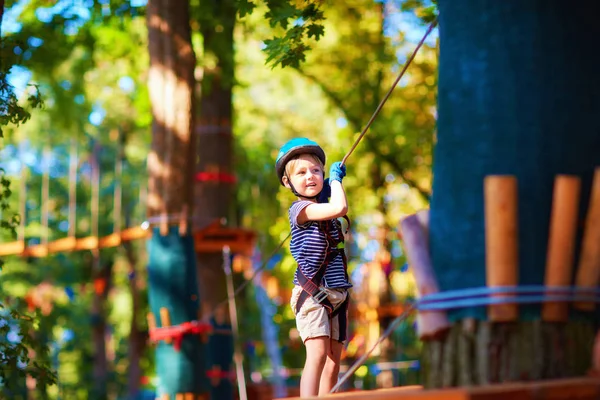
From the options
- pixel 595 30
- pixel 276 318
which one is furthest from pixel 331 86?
pixel 595 30

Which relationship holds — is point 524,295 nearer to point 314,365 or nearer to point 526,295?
point 526,295

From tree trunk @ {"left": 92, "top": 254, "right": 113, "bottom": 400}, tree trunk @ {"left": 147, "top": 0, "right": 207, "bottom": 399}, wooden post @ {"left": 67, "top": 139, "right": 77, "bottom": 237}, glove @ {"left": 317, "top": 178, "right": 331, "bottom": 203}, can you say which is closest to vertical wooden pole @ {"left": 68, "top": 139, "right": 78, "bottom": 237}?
wooden post @ {"left": 67, "top": 139, "right": 77, "bottom": 237}

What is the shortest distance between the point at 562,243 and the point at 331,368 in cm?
197

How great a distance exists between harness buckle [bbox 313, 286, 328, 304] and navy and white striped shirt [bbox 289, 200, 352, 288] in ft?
0.11

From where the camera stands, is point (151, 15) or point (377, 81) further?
point (377, 81)

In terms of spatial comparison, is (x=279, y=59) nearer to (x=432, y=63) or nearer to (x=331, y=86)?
(x=432, y=63)

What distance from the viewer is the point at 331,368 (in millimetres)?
5422

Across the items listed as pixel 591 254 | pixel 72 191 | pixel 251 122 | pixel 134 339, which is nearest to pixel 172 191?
pixel 591 254

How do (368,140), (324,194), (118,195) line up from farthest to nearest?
(368,140) < (118,195) < (324,194)

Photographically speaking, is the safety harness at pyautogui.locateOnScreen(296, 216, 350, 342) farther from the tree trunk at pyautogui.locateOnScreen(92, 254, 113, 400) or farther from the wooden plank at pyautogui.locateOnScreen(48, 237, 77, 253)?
the tree trunk at pyautogui.locateOnScreen(92, 254, 113, 400)

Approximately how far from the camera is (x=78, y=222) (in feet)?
95.9

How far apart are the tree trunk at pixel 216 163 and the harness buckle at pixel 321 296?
7.42 m

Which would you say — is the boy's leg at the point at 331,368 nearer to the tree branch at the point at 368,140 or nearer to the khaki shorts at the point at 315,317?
the khaki shorts at the point at 315,317

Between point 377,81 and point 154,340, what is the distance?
408 inches
